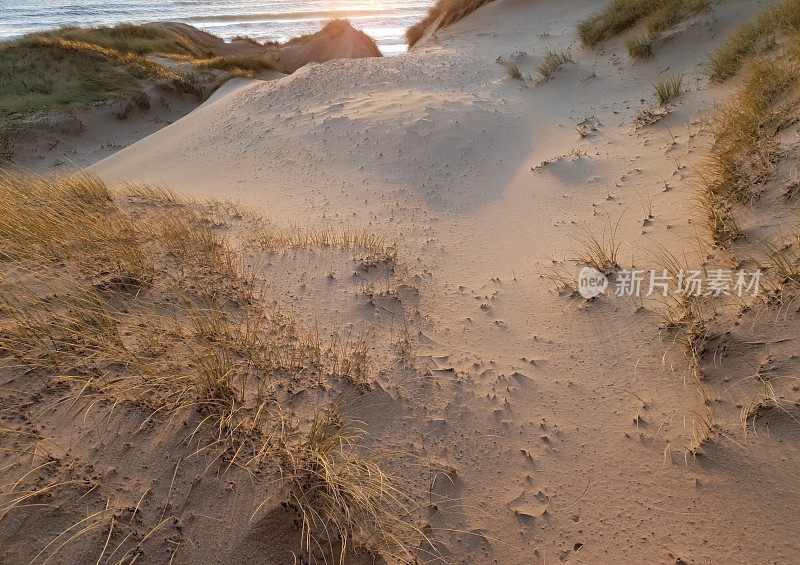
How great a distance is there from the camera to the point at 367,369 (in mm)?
2746

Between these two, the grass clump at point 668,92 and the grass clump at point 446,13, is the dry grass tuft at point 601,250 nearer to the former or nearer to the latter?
the grass clump at point 668,92

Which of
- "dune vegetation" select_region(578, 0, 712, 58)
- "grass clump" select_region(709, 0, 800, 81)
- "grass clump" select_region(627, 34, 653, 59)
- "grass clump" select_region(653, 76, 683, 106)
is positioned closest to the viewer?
"grass clump" select_region(709, 0, 800, 81)

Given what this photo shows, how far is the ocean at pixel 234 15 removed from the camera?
2233cm

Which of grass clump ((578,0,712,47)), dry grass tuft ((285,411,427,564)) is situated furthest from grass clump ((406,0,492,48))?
dry grass tuft ((285,411,427,564))

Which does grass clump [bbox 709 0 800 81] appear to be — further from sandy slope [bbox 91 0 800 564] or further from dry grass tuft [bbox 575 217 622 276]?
dry grass tuft [bbox 575 217 622 276]

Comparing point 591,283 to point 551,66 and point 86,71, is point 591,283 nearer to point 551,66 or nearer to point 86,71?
point 551,66

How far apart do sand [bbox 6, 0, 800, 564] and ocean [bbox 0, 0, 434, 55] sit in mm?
15243

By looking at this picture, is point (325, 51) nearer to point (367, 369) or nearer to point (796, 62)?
point (796, 62)

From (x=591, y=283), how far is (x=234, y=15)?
27.3 m

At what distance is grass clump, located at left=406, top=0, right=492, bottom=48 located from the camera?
13.5 m

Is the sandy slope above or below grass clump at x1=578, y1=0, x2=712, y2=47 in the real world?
below

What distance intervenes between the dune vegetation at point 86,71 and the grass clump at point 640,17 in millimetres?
10301

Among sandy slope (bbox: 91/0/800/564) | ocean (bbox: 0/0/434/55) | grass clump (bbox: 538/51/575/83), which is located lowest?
ocean (bbox: 0/0/434/55)

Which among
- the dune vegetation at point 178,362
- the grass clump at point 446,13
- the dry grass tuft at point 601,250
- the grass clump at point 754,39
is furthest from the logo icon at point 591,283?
the grass clump at point 446,13
